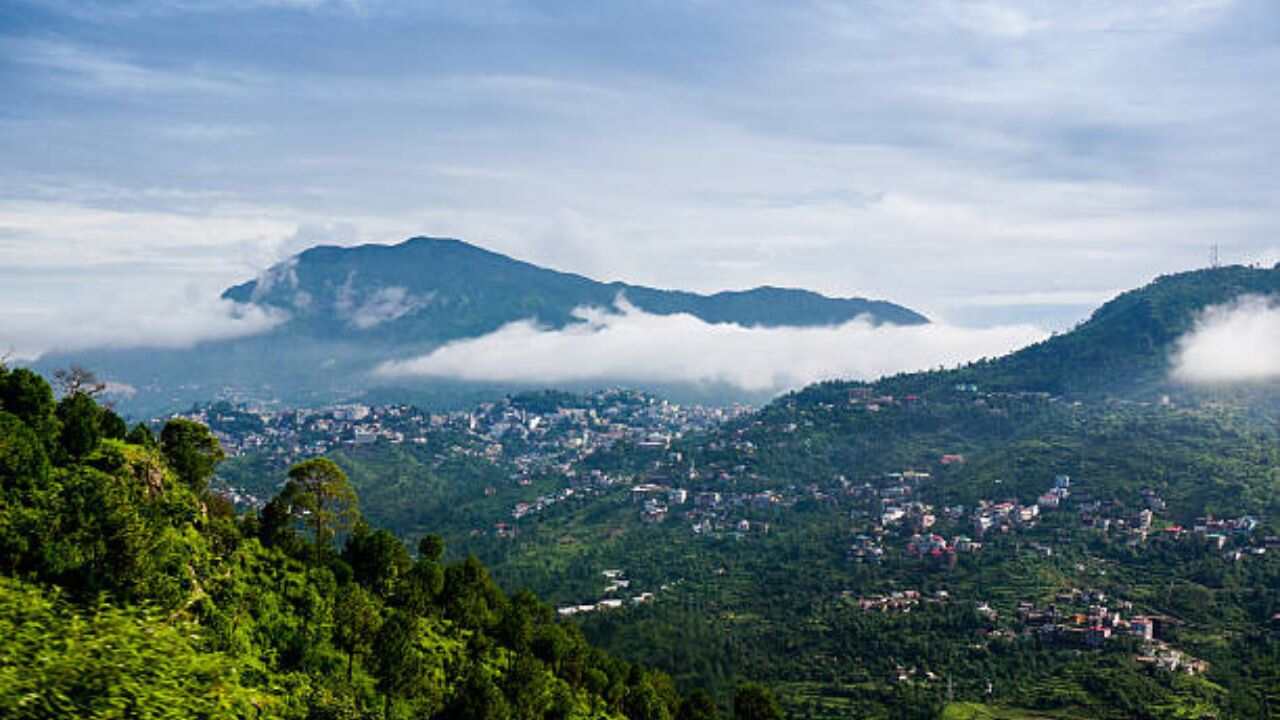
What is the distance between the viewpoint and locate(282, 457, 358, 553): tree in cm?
2723

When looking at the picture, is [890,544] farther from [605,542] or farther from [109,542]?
[109,542]

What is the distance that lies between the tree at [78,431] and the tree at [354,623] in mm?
6462

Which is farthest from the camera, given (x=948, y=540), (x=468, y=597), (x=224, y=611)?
(x=948, y=540)

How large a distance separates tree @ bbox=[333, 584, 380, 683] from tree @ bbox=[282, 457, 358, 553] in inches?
259

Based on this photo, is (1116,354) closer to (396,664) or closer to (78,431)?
(396,664)

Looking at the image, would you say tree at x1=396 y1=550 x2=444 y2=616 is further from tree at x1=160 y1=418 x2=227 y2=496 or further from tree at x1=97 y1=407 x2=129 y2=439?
tree at x1=97 y1=407 x2=129 y2=439

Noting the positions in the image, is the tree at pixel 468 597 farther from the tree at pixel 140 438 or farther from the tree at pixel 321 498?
the tree at pixel 140 438

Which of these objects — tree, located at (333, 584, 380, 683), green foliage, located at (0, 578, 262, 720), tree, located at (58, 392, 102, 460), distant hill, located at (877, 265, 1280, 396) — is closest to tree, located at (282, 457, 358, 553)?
tree, located at (333, 584, 380, 683)

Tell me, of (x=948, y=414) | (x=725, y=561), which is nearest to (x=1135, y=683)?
(x=725, y=561)

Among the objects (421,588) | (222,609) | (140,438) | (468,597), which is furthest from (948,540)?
(222,609)

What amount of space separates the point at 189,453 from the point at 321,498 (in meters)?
5.23

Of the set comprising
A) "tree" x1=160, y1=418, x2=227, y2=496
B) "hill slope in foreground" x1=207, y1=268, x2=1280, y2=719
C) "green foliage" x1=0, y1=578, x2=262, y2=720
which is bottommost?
"hill slope in foreground" x1=207, y1=268, x2=1280, y2=719

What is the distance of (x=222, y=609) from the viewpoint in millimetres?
17328

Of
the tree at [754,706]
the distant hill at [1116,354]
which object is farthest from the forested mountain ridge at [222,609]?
the distant hill at [1116,354]
